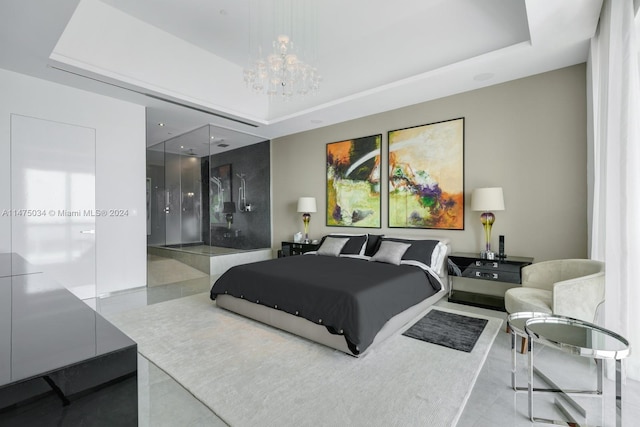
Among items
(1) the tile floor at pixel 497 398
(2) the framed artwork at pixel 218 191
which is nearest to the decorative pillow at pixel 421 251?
(1) the tile floor at pixel 497 398

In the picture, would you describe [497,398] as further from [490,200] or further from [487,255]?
[490,200]

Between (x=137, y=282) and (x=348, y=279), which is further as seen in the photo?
(x=137, y=282)

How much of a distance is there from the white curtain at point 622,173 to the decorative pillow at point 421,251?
1815mm

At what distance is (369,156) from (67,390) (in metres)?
5.12

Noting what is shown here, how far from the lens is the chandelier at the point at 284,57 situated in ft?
10.7

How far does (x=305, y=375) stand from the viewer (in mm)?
2340

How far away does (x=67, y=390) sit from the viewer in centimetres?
55

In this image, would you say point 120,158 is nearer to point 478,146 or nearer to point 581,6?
point 478,146

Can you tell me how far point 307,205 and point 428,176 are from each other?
2295 millimetres

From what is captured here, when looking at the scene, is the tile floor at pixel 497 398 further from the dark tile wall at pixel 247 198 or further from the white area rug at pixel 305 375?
the dark tile wall at pixel 247 198

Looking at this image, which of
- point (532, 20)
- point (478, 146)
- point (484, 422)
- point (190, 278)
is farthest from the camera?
point (190, 278)

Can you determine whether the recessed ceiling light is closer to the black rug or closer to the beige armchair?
the beige armchair

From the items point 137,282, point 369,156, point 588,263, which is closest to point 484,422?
point 588,263

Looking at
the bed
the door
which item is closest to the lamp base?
the bed
